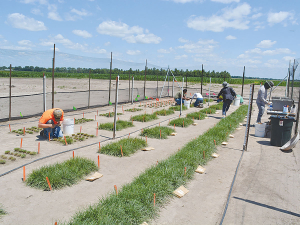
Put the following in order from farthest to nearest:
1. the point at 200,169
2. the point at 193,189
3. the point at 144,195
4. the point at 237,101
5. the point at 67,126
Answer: the point at 237,101
the point at 67,126
the point at 200,169
the point at 193,189
the point at 144,195

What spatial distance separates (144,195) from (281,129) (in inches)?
245

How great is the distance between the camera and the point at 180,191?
4922 mm

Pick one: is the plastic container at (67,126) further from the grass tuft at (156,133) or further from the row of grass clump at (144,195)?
the row of grass clump at (144,195)

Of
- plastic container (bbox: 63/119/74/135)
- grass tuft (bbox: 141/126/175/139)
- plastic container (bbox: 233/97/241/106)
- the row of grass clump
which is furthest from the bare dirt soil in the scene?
plastic container (bbox: 233/97/241/106)

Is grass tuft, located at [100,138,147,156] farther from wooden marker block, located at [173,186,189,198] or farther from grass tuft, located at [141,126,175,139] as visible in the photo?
wooden marker block, located at [173,186,189,198]

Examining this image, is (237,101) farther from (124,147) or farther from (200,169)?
(200,169)

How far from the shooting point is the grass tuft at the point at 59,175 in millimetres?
5051

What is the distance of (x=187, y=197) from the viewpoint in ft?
15.8

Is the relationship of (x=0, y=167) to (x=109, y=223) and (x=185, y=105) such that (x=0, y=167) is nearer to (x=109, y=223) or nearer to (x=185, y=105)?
(x=109, y=223)

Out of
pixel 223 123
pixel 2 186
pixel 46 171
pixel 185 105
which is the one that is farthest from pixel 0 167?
pixel 185 105

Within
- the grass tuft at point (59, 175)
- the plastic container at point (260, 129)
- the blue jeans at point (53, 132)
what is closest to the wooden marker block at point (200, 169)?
the grass tuft at point (59, 175)

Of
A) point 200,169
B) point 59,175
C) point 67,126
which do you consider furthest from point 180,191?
point 67,126

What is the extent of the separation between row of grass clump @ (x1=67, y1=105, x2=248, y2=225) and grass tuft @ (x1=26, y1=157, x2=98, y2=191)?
51.7 inches

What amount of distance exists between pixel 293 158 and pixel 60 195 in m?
6.67
